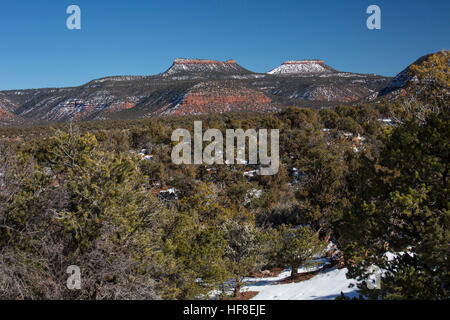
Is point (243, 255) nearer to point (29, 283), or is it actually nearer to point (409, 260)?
point (409, 260)

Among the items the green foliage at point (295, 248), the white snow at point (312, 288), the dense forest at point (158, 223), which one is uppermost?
the dense forest at point (158, 223)

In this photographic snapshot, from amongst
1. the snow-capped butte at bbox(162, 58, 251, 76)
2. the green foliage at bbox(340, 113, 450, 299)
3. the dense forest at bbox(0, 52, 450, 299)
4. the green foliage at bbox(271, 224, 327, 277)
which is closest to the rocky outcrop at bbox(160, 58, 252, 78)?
the snow-capped butte at bbox(162, 58, 251, 76)

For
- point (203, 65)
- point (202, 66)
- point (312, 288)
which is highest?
point (203, 65)

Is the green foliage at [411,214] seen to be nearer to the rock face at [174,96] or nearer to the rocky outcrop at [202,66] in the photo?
the rock face at [174,96]

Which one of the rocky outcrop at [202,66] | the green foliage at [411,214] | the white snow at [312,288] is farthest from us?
the rocky outcrop at [202,66]

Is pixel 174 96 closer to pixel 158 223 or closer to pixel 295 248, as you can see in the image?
pixel 295 248

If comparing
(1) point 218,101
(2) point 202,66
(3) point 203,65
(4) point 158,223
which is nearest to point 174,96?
(1) point 218,101

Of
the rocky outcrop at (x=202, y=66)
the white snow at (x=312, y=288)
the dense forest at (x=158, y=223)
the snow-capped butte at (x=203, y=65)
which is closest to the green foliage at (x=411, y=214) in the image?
the dense forest at (x=158, y=223)

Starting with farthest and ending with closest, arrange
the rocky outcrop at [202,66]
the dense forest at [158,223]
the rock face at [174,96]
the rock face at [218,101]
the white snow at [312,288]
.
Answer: the rocky outcrop at [202,66]
the rock face at [174,96]
the rock face at [218,101]
the white snow at [312,288]
the dense forest at [158,223]

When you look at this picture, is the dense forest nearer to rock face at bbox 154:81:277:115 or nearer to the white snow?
the white snow
